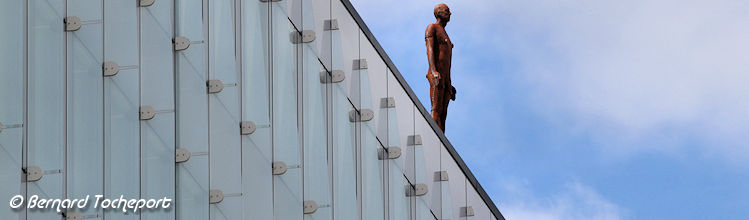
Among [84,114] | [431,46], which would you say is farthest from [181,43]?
[431,46]

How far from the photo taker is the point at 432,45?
1055 inches

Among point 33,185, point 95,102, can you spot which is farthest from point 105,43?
point 33,185

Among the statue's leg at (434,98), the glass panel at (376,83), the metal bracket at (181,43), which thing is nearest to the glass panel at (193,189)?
the metal bracket at (181,43)

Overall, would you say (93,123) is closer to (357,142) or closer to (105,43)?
(105,43)

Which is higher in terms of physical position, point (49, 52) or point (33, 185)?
point (49, 52)

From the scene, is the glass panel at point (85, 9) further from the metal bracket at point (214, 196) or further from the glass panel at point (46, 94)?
the metal bracket at point (214, 196)

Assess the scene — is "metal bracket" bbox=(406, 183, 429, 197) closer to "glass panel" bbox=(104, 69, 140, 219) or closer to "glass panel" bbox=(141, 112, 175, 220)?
"glass panel" bbox=(141, 112, 175, 220)

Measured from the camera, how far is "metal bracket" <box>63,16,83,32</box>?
1931 cm

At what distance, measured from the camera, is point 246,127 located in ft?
70.9

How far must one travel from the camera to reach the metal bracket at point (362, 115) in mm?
24547

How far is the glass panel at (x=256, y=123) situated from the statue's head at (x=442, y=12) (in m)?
5.15

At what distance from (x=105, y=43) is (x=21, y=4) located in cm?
115

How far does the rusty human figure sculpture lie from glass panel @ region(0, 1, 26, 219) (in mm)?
9017

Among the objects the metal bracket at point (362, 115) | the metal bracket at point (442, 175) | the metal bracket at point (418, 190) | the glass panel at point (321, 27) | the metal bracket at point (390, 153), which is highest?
the glass panel at point (321, 27)
